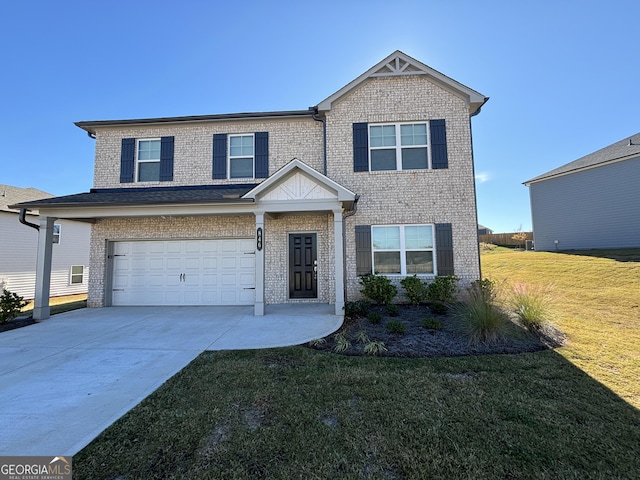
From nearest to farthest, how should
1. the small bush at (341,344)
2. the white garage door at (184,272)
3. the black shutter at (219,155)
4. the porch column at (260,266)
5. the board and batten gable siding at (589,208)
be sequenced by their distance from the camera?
the small bush at (341,344) < the porch column at (260,266) < the white garage door at (184,272) < the black shutter at (219,155) < the board and batten gable siding at (589,208)

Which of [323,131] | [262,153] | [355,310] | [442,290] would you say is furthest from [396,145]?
[355,310]

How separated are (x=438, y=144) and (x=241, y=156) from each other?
6.87m

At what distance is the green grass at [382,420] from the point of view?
2.42 metres

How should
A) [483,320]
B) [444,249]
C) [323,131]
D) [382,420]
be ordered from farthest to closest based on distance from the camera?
[323,131], [444,249], [483,320], [382,420]

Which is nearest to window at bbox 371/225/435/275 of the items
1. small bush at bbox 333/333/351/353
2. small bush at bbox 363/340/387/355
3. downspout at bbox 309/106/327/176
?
downspout at bbox 309/106/327/176

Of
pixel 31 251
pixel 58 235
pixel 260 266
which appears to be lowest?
pixel 260 266

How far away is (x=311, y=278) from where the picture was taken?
967cm

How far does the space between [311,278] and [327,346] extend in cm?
422

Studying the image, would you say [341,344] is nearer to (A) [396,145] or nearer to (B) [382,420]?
(B) [382,420]

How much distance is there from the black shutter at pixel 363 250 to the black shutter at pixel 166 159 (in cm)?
713

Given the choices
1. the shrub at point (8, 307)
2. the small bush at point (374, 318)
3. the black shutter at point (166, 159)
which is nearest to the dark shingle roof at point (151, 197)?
the black shutter at point (166, 159)

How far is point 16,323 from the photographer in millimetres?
7641

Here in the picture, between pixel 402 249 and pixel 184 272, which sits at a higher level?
pixel 402 249

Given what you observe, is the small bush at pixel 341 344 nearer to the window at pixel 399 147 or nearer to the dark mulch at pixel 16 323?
the window at pixel 399 147
